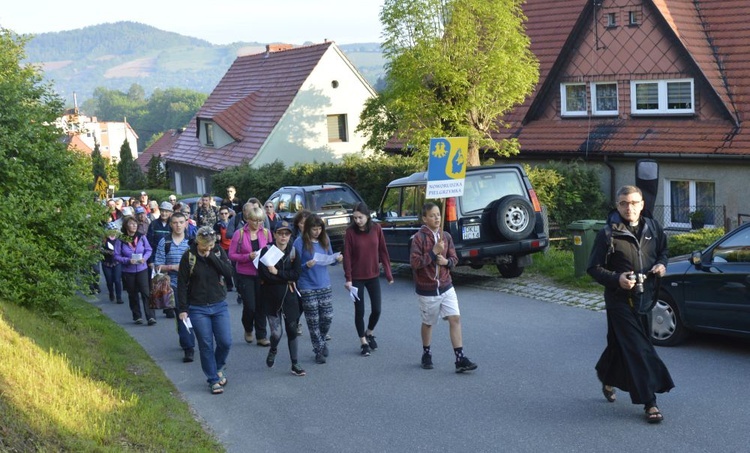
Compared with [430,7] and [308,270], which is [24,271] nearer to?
[308,270]

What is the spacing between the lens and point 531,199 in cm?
1658

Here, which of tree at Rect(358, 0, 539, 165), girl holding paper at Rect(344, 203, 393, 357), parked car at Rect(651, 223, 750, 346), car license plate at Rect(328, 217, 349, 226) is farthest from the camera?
car license plate at Rect(328, 217, 349, 226)

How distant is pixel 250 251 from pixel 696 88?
615 inches

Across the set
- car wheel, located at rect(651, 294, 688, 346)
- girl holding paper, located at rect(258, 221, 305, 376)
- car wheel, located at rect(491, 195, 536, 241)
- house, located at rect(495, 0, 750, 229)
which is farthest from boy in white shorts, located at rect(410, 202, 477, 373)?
house, located at rect(495, 0, 750, 229)

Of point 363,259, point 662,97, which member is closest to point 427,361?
point 363,259

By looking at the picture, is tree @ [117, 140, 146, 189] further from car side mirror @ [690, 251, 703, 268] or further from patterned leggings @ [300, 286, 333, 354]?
car side mirror @ [690, 251, 703, 268]

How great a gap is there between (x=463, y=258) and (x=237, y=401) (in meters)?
6.97

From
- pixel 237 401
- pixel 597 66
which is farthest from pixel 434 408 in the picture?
pixel 597 66

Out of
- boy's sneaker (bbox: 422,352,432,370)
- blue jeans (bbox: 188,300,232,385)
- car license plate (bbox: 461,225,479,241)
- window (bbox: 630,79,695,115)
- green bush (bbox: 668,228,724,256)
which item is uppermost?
window (bbox: 630,79,695,115)

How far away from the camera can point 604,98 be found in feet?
87.0

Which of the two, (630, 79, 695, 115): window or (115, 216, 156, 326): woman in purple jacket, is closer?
(115, 216, 156, 326): woman in purple jacket

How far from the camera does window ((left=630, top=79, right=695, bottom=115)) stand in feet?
80.0

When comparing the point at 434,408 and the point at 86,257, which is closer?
the point at 434,408

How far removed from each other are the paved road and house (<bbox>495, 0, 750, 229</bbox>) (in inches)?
440
